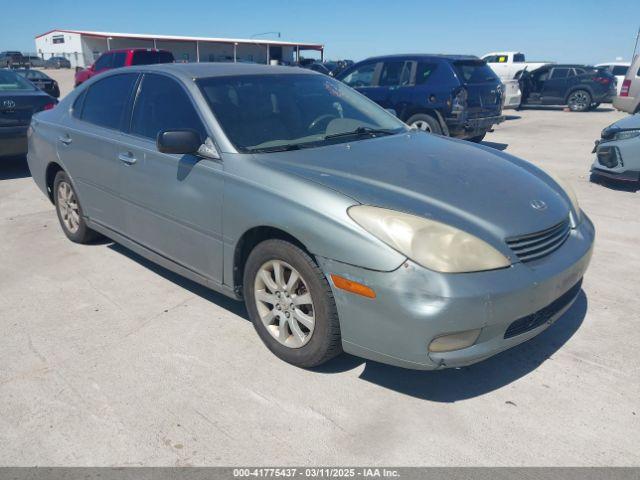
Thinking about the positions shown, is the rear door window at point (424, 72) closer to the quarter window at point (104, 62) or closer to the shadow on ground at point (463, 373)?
the shadow on ground at point (463, 373)

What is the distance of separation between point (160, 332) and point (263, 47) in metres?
60.8

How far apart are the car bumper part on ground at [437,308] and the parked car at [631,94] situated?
33.4ft

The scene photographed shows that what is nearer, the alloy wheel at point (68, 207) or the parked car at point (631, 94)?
the alloy wheel at point (68, 207)

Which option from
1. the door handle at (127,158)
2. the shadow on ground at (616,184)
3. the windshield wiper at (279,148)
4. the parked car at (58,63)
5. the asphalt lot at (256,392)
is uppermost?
the windshield wiper at (279,148)

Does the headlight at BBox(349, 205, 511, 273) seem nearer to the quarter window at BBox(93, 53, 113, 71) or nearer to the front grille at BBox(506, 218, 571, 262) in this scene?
the front grille at BBox(506, 218, 571, 262)

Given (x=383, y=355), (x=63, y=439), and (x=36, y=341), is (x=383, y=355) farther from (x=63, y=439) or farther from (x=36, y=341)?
(x=36, y=341)

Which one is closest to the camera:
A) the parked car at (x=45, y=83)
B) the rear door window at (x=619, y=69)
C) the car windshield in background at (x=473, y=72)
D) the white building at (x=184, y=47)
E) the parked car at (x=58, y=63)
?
the car windshield in background at (x=473, y=72)

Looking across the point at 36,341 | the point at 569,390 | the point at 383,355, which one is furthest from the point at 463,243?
the point at 36,341

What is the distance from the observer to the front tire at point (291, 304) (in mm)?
2729

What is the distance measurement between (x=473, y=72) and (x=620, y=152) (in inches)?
125

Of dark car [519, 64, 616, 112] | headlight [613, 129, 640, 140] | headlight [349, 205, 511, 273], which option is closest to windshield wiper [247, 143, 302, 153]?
headlight [349, 205, 511, 273]

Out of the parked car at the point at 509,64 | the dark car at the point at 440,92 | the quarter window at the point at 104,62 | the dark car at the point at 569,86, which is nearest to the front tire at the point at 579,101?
the dark car at the point at 569,86

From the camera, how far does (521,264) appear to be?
2598 mm

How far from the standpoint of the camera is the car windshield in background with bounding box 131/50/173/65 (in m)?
16.5
